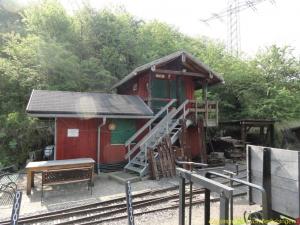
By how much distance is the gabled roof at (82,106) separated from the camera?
33.2 feet

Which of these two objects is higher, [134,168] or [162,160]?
[162,160]

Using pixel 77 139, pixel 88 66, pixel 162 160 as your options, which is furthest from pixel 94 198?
pixel 88 66

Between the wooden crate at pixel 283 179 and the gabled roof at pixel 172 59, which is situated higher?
the gabled roof at pixel 172 59

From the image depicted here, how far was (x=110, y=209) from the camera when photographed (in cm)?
687

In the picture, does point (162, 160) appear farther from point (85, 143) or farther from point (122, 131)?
point (85, 143)

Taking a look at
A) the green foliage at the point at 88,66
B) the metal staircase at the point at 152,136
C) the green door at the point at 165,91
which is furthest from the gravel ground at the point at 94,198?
the green foliage at the point at 88,66

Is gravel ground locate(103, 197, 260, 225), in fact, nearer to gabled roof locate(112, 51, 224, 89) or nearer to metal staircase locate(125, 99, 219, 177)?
metal staircase locate(125, 99, 219, 177)

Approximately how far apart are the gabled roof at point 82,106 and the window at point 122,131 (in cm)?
68

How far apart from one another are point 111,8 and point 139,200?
2044 centimetres

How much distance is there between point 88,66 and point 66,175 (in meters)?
10.1

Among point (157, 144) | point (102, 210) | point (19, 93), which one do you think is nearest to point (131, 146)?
point (157, 144)

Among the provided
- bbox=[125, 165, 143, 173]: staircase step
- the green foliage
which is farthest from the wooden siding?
the green foliage

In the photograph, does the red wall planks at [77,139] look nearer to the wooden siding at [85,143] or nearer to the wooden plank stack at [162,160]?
the wooden siding at [85,143]

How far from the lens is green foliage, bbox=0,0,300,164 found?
15531 millimetres
